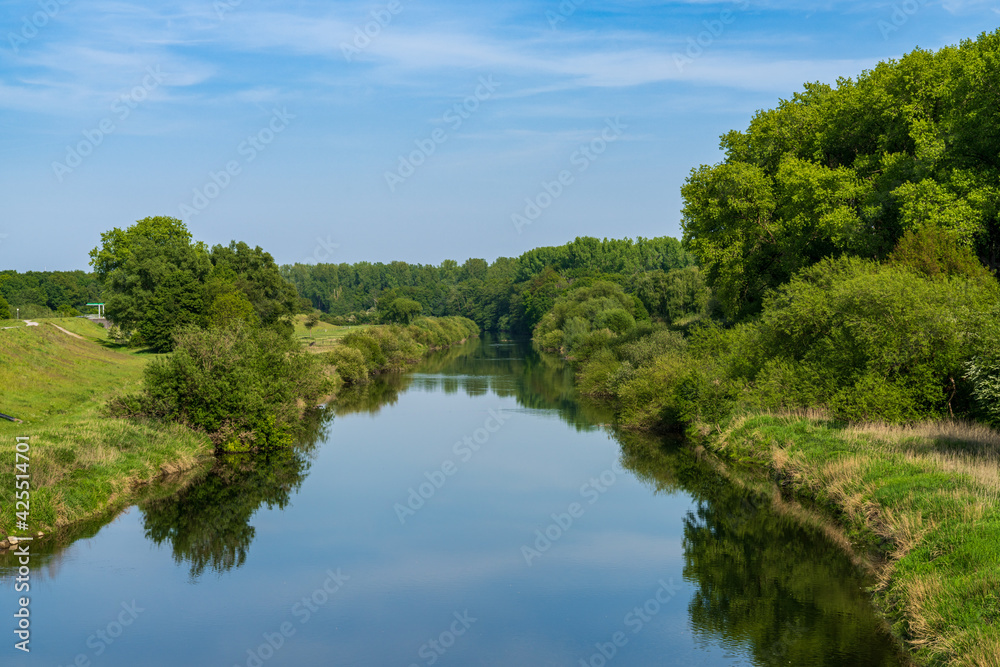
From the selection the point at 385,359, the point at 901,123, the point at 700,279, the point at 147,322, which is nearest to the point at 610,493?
the point at 901,123

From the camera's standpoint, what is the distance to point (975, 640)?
12203 millimetres

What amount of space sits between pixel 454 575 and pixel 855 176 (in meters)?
28.0

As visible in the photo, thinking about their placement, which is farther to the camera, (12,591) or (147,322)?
(147,322)

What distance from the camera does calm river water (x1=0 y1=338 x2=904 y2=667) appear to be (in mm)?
15703

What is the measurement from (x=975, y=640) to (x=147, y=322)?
62611mm

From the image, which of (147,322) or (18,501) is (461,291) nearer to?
(147,322)
